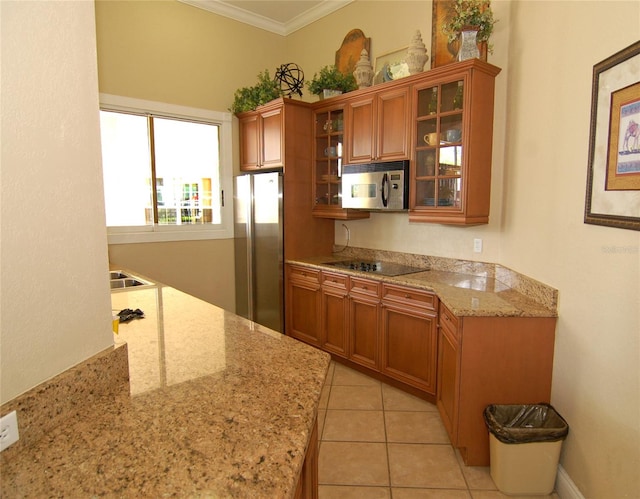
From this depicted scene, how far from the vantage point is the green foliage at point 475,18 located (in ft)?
8.68

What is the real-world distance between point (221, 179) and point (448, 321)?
293 cm

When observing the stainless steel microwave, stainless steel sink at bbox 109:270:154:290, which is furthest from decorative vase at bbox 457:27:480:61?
stainless steel sink at bbox 109:270:154:290

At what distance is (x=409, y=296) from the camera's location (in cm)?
289

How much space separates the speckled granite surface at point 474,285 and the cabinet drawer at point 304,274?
0.07 m

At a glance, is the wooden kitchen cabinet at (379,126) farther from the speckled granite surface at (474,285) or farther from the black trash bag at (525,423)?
the black trash bag at (525,423)

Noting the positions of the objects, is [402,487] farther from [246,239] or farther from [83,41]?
[246,239]

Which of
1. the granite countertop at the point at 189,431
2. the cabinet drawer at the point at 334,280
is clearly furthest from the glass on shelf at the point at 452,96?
the granite countertop at the point at 189,431

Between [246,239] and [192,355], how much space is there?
277 cm

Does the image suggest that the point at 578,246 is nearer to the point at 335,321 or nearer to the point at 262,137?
the point at 335,321

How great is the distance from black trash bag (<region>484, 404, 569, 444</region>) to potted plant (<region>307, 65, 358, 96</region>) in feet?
9.89

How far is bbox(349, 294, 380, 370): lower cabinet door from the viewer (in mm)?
3184

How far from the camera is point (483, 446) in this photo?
220cm

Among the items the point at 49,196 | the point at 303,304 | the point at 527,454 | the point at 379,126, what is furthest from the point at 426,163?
the point at 49,196

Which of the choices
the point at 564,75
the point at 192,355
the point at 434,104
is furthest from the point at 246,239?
the point at 564,75
